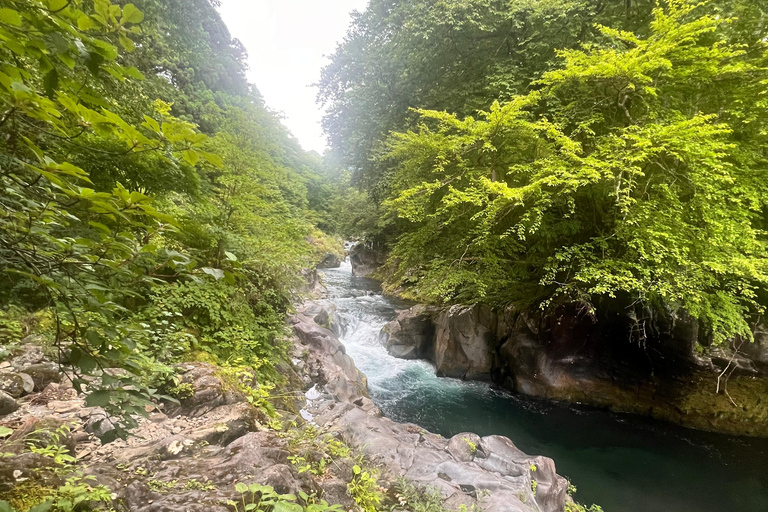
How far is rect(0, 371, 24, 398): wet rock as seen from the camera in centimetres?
296

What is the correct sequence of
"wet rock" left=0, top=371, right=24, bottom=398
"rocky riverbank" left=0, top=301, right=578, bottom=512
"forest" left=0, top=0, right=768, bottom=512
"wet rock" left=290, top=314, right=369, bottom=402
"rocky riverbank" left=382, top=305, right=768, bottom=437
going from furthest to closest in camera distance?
"rocky riverbank" left=382, top=305, right=768, bottom=437 → "wet rock" left=290, top=314, right=369, bottom=402 → "wet rock" left=0, top=371, right=24, bottom=398 → "rocky riverbank" left=0, top=301, right=578, bottom=512 → "forest" left=0, top=0, right=768, bottom=512

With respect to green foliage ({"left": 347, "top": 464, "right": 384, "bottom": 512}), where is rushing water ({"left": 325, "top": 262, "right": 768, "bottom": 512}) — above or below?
below

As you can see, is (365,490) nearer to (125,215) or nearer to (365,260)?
(125,215)

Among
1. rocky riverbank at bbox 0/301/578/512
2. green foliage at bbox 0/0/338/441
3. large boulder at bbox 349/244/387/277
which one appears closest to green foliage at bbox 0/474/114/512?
rocky riverbank at bbox 0/301/578/512

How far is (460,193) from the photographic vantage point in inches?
241

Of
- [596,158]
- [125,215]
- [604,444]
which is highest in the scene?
[596,158]

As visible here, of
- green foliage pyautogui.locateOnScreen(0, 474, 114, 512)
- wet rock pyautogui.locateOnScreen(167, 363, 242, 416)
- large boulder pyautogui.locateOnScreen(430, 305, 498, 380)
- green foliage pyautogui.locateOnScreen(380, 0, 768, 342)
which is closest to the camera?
green foliage pyautogui.locateOnScreen(0, 474, 114, 512)

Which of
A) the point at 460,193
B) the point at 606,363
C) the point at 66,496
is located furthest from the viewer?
the point at 606,363

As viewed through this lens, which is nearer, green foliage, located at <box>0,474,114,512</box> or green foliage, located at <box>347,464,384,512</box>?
green foliage, located at <box>0,474,114,512</box>

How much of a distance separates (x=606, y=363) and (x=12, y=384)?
10.5 meters

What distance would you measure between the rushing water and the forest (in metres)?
1.40

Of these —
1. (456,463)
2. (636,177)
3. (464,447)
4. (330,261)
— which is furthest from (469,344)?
(330,261)

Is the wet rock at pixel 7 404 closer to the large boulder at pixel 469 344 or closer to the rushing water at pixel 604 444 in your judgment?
the rushing water at pixel 604 444

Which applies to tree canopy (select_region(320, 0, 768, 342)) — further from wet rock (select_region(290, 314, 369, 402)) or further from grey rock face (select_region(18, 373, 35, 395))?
grey rock face (select_region(18, 373, 35, 395))
